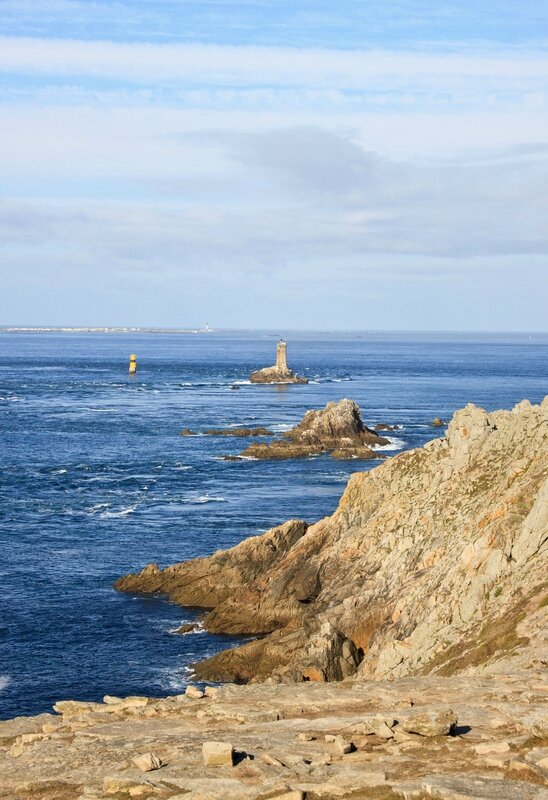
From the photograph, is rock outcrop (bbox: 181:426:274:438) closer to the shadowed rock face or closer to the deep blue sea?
the deep blue sea

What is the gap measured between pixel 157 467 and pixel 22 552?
37315 mm

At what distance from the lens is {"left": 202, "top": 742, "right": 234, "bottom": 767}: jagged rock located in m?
19.5

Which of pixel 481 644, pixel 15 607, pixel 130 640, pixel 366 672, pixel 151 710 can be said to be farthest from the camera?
pixel 15 607

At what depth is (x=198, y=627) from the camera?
50.2m

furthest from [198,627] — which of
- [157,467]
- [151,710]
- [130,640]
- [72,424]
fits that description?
[72,424]

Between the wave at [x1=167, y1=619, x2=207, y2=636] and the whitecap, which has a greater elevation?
the whitecap

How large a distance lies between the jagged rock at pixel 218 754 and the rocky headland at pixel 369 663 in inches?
1.1

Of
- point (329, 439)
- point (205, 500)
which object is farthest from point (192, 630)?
point (329, 439)

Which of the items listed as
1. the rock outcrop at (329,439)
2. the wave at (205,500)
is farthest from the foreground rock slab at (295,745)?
the rock outcrop at (329,439)

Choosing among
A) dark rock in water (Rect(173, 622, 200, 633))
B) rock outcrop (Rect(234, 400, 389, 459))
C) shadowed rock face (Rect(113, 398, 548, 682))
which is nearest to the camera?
shadowed rock face (Rect(113, 398, 548, 682))

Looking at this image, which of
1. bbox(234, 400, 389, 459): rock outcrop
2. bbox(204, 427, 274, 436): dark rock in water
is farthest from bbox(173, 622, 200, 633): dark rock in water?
bbox(204, 427, 274, 436): dark rock in water

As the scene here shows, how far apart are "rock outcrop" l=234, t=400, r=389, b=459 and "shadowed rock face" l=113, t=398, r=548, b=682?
52.6m

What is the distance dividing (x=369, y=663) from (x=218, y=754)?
60.4 ft

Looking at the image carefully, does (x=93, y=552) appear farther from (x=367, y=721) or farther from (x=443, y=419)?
(x=443, y=419)
